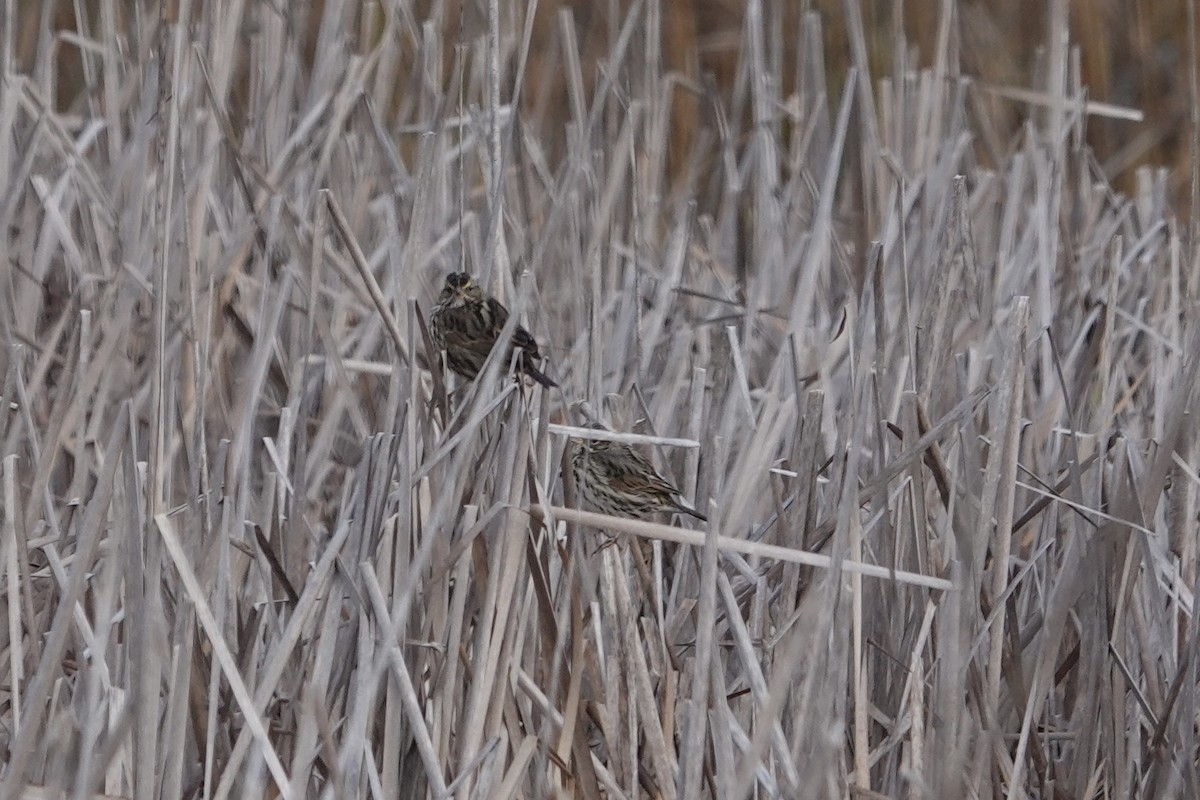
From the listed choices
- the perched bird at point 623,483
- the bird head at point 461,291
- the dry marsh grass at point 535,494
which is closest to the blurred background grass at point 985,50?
the dry marsh grass at point 535,494

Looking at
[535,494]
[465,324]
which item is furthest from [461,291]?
[535,494]

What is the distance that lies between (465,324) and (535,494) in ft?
2.81

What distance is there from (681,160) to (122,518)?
180 inches

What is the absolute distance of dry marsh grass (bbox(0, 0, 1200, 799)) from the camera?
7.59 ft

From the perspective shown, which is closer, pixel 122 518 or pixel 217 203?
pixel 122 518

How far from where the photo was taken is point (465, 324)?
3301 mm

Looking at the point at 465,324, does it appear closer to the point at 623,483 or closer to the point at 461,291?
the point at 461,291

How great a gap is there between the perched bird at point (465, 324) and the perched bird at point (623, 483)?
0.24 m

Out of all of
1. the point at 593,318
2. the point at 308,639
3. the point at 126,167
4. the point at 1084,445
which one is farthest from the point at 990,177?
the point at 308,639

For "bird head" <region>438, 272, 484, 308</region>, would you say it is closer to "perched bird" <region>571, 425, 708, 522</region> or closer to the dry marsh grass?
the dry marsh grass

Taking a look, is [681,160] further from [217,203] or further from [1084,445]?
[1084,445]

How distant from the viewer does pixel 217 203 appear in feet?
13.1

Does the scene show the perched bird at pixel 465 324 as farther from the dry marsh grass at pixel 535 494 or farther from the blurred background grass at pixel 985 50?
the blurred background grass at pixel 985 50

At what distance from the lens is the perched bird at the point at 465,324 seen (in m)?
3.19
